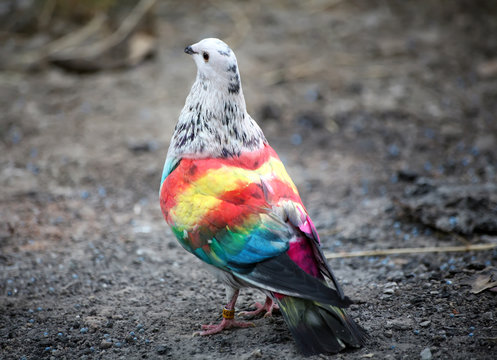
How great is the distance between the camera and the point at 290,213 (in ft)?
10.3

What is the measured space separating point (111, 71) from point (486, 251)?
5501 millimetres

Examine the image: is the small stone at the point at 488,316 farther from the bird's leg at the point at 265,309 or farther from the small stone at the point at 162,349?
the small stone at the point at 162,349

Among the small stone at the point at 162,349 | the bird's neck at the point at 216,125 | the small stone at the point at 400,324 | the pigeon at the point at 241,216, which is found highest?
the bird's neck at the point at 216,125

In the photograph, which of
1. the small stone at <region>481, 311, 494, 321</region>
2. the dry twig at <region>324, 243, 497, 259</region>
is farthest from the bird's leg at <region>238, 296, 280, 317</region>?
the small stone at <region>481, 311, 494, 321</region>

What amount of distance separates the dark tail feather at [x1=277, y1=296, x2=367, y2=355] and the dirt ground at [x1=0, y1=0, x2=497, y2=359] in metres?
0.11

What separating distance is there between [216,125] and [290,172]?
262 cm

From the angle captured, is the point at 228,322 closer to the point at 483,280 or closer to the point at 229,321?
the point at 229,321


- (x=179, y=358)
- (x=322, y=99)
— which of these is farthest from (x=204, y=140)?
(x=322, y=99)

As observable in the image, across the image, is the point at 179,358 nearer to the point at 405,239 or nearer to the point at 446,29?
the point at 405,239

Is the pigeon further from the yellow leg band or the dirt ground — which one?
the dirt ground

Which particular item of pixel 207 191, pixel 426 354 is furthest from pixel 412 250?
pixel 207 191

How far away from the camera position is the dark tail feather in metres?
2.92

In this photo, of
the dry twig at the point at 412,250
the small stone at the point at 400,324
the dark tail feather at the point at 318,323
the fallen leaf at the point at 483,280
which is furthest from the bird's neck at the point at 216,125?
the fallen leaf at the point at 483,280

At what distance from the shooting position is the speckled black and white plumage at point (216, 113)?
3.34 meters
